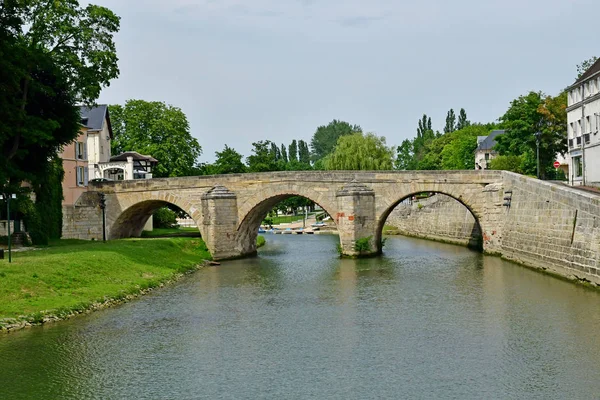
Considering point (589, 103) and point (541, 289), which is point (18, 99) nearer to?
point (541, 289)

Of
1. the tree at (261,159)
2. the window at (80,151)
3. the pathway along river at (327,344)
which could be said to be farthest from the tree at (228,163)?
the pathway along river at (327,344)

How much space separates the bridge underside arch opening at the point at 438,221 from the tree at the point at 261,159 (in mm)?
15027

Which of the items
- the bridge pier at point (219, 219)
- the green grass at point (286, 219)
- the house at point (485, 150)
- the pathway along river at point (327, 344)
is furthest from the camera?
the house at point (485, 150)

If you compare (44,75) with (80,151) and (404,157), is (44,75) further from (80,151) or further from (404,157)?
(404,157)

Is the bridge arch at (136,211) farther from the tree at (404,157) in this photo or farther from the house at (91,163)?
the tree at (404,157)

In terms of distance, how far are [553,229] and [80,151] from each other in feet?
114

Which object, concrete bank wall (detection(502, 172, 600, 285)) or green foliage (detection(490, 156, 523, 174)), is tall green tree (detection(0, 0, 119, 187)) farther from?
green foliage (detection(490, 156, 523, 174))

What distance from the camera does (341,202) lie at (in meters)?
43.9

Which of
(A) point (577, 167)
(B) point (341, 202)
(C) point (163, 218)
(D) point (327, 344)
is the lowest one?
(D) point (327, 344)

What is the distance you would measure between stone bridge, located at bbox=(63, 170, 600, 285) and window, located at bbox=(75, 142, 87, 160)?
3.09 meters

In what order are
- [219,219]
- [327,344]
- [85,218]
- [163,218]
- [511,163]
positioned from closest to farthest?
[327,344] < [219,219] < [85,218] < [163,218] < [511,163]

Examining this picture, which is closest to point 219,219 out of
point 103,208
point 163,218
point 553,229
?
point 103,208

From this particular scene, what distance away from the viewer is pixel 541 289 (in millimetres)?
29219

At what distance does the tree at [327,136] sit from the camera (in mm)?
156750
